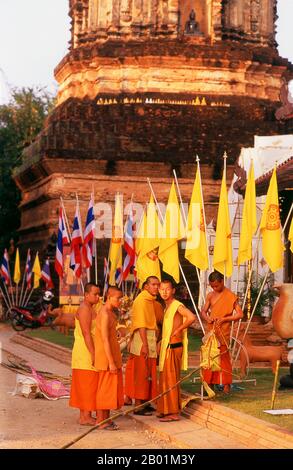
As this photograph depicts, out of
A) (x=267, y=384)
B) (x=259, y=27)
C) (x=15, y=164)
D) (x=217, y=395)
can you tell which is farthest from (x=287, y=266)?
(x=15, y=164)

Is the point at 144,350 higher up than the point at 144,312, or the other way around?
the point at 144,312

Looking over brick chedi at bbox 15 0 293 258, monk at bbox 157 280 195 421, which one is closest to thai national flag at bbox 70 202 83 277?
brick chedi at bbox 15 0 293 258

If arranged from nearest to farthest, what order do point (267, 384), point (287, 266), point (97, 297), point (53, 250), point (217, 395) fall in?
1. point (97, 297)
2. point (217, 395)
3. point (267, 384)
4. point (287, 266)
5. point (53, 250)

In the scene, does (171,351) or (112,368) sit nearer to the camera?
(112,368)

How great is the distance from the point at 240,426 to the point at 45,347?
11.8 meters

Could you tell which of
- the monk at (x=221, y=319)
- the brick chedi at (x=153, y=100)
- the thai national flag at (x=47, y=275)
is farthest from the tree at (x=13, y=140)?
the monk at (x=221, y=319)

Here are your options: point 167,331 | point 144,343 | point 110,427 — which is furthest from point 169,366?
point 110,427

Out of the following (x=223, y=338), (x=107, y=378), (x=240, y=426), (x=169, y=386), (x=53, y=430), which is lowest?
Answer: (x=53, y=430)

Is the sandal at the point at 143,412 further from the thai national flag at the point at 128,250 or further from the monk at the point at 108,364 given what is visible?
the thai national flag at the point at 128,250

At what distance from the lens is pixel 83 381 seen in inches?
479

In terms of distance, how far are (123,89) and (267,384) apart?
2069 cm

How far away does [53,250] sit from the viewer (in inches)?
1251

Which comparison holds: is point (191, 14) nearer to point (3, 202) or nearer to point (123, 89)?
point (123, 89)

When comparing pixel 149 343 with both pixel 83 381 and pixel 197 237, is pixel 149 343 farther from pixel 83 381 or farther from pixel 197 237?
pixel 197 237
